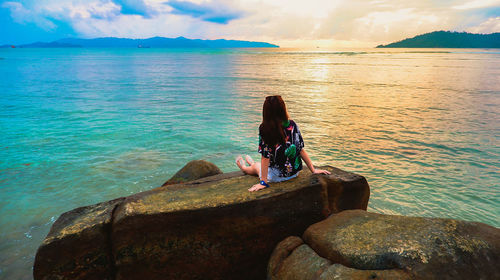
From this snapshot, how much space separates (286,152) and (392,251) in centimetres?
222

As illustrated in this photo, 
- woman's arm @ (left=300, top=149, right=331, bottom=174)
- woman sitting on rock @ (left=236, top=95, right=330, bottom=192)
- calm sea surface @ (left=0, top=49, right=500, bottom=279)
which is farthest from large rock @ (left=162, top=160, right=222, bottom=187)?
woman's arm @ (left=300, top=149, right=331, bottom=174)

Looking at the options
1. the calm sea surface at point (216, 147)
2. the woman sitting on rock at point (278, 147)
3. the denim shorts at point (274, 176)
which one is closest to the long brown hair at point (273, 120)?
the woman sitting on rock at point (278, 147)

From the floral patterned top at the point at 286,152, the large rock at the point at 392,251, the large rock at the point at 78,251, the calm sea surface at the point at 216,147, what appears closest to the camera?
the large rock at the point at 392,251

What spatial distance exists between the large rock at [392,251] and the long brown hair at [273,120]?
→ 1.55 metres

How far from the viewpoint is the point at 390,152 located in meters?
12.0

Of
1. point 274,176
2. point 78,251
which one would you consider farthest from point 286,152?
point 78,251

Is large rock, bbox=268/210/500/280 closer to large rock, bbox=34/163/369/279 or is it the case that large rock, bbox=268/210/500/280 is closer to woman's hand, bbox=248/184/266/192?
large rock, bbox=34/163/369/279

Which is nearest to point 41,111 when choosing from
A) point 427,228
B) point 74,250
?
point 74,250

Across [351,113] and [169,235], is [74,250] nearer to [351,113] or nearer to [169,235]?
[169,235]

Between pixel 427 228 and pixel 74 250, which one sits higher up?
pixel 427 228

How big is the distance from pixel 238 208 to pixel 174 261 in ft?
3.94

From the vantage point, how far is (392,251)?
3.42 m

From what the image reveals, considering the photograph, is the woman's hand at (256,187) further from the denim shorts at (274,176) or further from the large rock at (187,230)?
the denim shorts at (274,176)

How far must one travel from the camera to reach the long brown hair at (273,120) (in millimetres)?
4648
